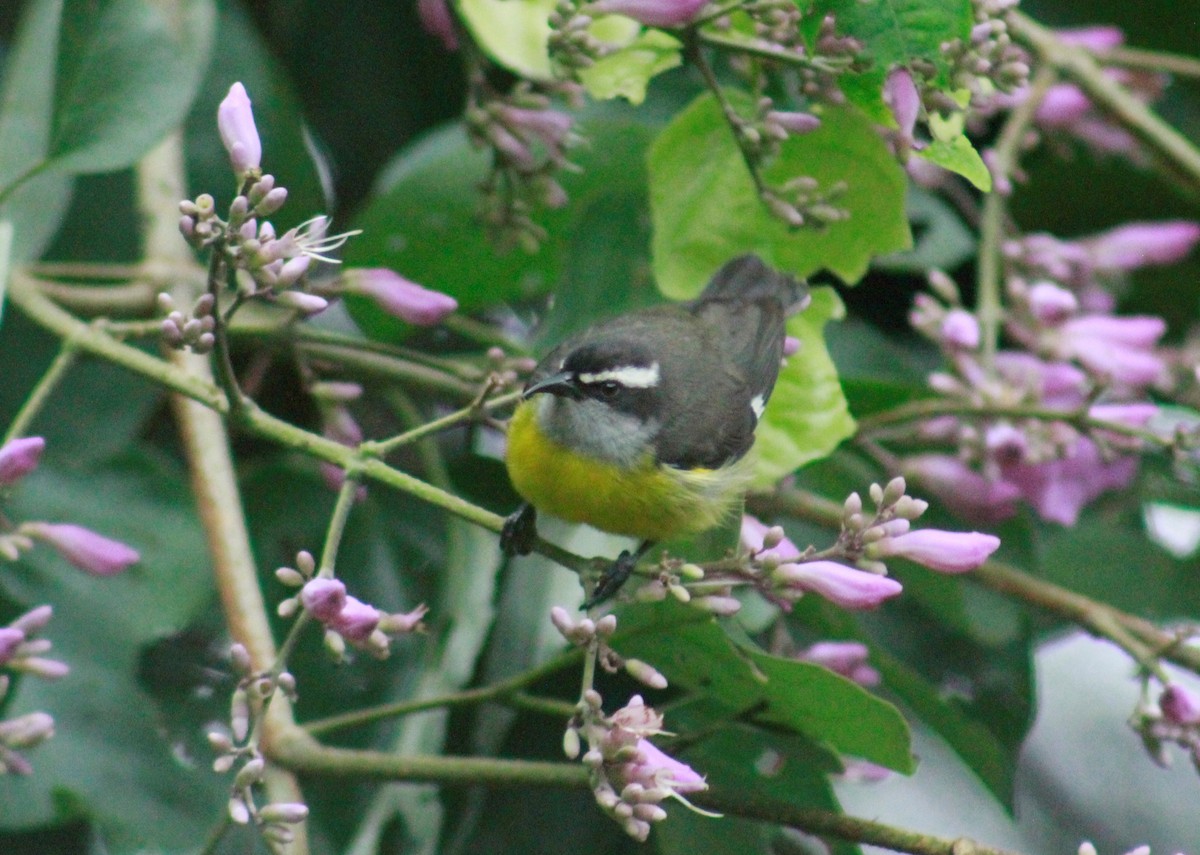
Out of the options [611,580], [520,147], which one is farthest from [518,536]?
[520,147]

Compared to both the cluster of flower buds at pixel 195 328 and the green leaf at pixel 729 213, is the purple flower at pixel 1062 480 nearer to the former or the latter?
the green leaf at pixel 729 213

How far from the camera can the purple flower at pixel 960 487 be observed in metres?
1.77

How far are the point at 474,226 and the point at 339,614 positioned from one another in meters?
0.77

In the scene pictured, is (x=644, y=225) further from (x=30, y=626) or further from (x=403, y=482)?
(x=30, y=626)

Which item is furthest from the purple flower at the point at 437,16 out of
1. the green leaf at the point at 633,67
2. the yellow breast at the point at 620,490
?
the yellow breast at the point at 620,490

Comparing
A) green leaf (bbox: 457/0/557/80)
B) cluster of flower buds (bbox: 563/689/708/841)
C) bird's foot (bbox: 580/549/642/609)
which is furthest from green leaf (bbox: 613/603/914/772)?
green leaf (bbox: 457/0/557/80)

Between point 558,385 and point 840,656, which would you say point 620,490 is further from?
point 840,656

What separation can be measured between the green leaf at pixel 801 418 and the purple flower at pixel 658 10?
0.43 meters

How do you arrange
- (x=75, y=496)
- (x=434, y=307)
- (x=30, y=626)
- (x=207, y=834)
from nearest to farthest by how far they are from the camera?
(x=30, y=626), (x=434, y=307), (x=207, y=834), (x=75, y=496)

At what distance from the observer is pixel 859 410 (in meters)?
1.77

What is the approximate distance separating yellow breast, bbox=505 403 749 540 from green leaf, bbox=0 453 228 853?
1.47 feet

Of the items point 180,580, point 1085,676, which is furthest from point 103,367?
point 1085,676

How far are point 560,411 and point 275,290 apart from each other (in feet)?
1.61

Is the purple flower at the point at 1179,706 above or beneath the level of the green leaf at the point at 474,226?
beneath
